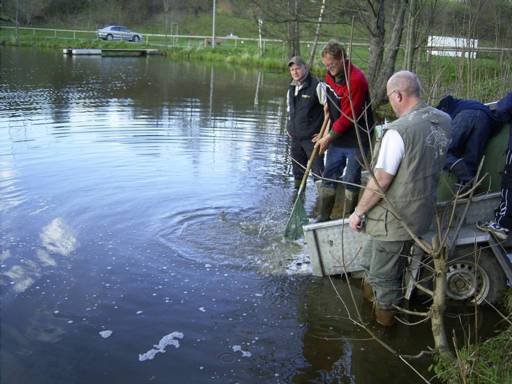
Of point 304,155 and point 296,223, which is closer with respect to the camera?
point 296,223

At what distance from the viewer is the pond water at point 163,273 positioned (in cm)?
452

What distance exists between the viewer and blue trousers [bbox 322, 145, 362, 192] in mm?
6785

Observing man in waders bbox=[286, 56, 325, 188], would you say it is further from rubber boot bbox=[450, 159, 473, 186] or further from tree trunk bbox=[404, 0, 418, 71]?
tree trunk bbox=[404, 0, 418, 71]

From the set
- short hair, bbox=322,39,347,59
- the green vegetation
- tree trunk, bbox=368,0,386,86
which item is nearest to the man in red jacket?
short hair, bbox=322,39,347,59

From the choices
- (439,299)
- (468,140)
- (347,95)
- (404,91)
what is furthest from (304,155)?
(439,299)

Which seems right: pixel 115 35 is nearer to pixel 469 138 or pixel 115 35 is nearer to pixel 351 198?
pixel 351 198

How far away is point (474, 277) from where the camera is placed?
533 centimetres

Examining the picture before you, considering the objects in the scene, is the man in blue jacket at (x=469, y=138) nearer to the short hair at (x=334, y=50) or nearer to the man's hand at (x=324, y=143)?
the short hair at (x=334, y=50)

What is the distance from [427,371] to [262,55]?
3671 cm

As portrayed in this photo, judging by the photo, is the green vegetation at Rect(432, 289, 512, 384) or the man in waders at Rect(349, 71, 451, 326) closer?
the green vegetation at Rect(432, 289, 512, 384)

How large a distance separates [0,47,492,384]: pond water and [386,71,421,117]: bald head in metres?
1.95

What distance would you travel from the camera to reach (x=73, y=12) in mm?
64188

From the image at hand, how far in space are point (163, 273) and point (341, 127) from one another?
101 inches

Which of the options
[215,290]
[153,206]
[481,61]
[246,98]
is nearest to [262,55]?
[246,98]
